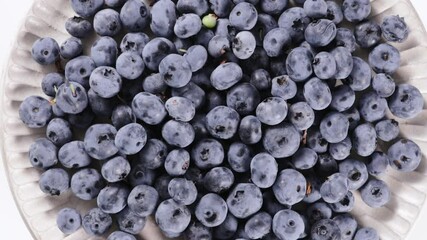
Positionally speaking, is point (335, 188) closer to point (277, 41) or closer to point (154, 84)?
point (277, 41)

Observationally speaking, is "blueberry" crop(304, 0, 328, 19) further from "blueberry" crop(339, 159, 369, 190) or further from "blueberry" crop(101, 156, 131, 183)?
"blueberry" crop(101, 156, 131, 183)

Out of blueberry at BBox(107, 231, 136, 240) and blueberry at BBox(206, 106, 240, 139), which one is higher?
blueberry at BBox(206, 106, 240, 139)

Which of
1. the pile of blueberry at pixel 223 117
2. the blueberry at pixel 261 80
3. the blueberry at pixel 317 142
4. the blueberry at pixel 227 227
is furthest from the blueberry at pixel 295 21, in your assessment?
the blueberry at pixel 227 227

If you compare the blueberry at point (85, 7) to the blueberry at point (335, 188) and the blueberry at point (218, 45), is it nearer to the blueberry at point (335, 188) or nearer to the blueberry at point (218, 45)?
the blueberry at point (218, 45)

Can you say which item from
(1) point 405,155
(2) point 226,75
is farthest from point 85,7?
(1) point 405,155

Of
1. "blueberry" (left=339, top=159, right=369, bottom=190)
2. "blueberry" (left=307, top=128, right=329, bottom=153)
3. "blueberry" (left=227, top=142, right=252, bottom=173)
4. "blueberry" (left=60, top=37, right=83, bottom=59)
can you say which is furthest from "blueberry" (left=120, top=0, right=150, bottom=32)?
"blueberry" (left=339, top=159, right=369, bottom=190)

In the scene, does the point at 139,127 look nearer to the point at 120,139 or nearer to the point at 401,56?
the point at 120,139
